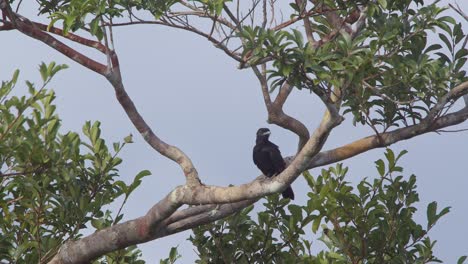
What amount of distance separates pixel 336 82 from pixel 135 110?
2.96 m

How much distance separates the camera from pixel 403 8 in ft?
31.2

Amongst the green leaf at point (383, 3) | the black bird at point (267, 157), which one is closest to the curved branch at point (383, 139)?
the green leaf at point (383, 3)

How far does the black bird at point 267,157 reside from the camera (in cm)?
1171

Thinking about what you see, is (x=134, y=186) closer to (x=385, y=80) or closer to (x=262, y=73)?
(x=262, y=73)

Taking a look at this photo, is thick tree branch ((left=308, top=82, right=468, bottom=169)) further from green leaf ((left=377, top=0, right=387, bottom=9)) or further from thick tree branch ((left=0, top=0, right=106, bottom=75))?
thick tree branch ((left=0, top=0, right=106, bottom=75))

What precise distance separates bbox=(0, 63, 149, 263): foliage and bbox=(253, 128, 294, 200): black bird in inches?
82.8

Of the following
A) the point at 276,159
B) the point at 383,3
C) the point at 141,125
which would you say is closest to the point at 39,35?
the point at 141,125

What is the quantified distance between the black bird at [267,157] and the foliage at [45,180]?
210cm

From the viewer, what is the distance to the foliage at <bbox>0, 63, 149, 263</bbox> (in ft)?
31.8

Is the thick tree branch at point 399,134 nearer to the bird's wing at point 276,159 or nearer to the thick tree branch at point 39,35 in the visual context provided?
the bird's wing at point 276,159

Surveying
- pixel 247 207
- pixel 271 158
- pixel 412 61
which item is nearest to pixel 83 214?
pixel 247 207

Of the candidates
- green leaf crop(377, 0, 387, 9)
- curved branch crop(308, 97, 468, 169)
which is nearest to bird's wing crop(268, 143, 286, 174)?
curved branch crop(308, 97, 468, 169)

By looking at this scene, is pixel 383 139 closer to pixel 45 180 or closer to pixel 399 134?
pixel 399 134

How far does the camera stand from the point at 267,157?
482 inches
